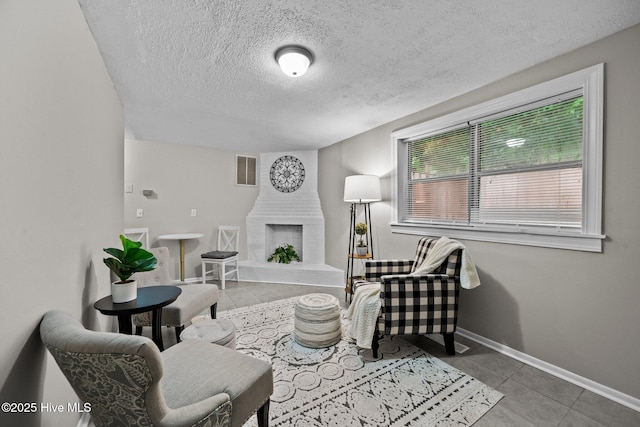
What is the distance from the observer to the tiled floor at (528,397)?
157 centimetres

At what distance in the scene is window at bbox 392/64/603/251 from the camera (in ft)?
6.21

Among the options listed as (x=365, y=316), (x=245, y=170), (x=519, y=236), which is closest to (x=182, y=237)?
(x=245, y=170)

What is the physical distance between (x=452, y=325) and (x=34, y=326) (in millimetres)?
2563

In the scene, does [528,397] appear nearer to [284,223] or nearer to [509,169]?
[509,169]

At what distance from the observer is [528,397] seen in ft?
5.78

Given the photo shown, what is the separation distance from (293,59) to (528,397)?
280 cm

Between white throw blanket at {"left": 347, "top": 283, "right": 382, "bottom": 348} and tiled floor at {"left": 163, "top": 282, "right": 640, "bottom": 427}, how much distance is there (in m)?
0.61

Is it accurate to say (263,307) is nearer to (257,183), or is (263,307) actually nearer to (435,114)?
(257,183)

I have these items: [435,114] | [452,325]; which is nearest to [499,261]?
[452,325]

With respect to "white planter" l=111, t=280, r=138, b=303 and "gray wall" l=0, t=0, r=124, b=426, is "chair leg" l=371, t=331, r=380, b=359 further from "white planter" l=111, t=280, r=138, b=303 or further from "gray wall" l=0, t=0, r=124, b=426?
"gray wall" l=0, t=0, r=124, b=426

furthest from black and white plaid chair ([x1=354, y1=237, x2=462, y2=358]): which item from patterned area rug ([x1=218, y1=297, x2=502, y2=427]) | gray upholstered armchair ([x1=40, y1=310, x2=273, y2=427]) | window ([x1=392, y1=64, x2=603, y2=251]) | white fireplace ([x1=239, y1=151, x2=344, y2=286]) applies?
white fireplace ([x1=239, y1=151, x2=344, y2=286])

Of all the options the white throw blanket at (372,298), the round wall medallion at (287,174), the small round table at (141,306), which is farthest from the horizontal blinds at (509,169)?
the small round table at (141,306)

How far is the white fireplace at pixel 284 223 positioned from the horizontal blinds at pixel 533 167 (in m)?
2.70

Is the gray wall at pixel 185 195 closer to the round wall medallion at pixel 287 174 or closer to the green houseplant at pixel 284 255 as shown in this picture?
the round wall medallion at pixel 287 174
